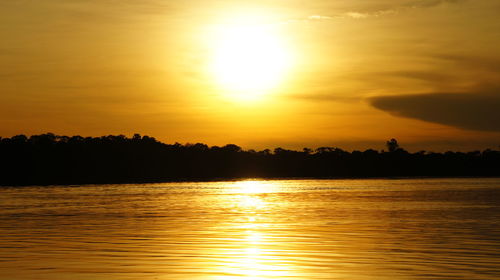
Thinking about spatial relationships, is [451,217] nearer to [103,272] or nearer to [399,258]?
[399,258]

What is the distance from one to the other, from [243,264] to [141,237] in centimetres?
1080

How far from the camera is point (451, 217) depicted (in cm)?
4662

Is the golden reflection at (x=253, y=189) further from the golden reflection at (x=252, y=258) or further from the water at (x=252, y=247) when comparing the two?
the golden reflection at (x=252, y=258)

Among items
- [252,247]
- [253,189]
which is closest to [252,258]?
[252,247]

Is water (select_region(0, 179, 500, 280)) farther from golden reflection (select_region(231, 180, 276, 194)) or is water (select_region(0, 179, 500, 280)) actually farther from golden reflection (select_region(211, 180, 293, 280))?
golden reflection (select_region(231, 180, 276, 194))

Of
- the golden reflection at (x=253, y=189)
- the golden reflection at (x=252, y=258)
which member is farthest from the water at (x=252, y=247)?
the golden reflection at (x=253, y=189)

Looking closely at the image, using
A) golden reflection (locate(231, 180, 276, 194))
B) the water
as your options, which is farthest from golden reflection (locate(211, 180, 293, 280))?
golden reflection (locate(231, 180, 276, 194))

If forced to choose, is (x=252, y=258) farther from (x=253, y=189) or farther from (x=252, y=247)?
(x=253, y=189)

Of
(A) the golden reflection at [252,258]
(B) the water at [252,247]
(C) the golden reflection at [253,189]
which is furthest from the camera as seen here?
(C) the golden reflection at [253,189]

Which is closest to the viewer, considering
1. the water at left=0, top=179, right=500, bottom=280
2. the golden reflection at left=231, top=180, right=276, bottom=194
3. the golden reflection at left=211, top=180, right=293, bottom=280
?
the golden reflection at left=211, top=180, right=293, bottom=280

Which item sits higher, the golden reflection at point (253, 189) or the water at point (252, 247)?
the golden reflection at point (253, 189)

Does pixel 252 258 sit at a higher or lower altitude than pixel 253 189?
lower

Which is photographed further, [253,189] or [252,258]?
[253,189]

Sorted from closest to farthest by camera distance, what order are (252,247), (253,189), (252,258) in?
(252,258)
(252,247)
(253,189)
